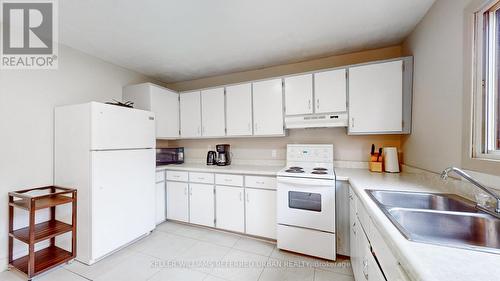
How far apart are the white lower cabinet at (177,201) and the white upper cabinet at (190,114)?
0.82 meters

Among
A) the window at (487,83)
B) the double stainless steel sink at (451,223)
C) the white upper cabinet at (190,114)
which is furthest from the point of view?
the white upper cabinet at (190,114)

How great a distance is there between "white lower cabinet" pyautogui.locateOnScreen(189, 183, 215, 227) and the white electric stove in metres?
0.99

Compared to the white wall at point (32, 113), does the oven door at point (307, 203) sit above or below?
below

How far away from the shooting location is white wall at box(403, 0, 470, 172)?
1325mm

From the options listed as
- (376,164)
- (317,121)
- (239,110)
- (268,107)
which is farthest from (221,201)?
(376,164)

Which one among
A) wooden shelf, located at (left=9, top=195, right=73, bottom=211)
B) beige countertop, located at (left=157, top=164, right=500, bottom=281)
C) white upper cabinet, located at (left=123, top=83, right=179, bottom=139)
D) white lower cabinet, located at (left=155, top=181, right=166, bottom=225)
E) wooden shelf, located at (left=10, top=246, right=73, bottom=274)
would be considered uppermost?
white upper cabinet, located at (left=123, top=83, right=179, bottom=139)

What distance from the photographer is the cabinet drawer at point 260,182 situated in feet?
7.67

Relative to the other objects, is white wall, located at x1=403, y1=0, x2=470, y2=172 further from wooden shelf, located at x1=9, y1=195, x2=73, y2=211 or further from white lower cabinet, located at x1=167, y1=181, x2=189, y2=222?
wooden shelf, located at x1=9, y1=195, x2=73, y2=211

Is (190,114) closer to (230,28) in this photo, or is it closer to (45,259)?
(230,28)

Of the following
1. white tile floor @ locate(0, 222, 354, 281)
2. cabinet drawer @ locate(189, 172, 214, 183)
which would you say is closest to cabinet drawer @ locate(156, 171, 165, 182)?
cabinet drawer @ locate(189, 172, 214, 183)

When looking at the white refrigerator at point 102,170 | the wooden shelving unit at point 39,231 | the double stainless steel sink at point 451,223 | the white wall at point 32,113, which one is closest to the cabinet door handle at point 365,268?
the double stainless steel sink at point 451,223

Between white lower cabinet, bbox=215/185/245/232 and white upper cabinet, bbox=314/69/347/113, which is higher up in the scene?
white upper cabinet, bbox=314/69/347/113

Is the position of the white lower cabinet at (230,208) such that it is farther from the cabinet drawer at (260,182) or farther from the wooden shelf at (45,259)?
the wooden shelf at (45,259)

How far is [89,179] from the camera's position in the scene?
1.96 metres
